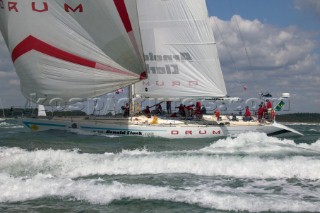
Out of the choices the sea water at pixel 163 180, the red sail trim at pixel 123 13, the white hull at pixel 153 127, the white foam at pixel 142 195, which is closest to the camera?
the white foam at pixel 142 195

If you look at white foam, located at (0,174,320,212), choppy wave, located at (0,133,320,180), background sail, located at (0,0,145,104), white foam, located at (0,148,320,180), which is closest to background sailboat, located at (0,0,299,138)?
background sail, located at (0,0,145,104)

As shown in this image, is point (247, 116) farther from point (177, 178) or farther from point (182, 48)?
point (177, 178)

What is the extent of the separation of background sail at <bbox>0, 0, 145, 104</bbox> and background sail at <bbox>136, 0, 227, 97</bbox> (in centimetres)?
349

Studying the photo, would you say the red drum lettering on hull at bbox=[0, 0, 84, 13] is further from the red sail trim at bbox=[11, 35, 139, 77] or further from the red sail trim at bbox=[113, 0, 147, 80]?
the red sail trim at bbox=[113, 0, 147, 80]

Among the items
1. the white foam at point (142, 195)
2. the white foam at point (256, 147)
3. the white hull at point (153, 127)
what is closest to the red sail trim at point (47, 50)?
the white hull at point (153, 127)

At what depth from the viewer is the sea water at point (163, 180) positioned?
865 centimetres

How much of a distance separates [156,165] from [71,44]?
9.23 m

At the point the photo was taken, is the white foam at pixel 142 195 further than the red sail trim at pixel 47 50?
No

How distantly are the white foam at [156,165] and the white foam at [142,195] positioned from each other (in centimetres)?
198

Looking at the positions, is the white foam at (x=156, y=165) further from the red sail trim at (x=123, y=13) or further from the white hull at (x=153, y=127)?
the red sail trim at (x=123, y=13)

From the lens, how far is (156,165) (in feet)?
43.8

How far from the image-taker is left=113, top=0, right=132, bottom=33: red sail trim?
20484mm

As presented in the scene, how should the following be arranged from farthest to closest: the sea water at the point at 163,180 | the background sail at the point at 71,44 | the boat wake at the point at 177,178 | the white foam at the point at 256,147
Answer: the background sail at the point at 71,44, the white foam at the point at 256,147, the boat wake at the point at 177,178, the sea water at the point at 163,180

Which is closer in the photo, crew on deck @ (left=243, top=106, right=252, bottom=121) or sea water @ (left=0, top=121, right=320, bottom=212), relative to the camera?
sea water @ (left=0, top=121, right=320, bottom=212)
